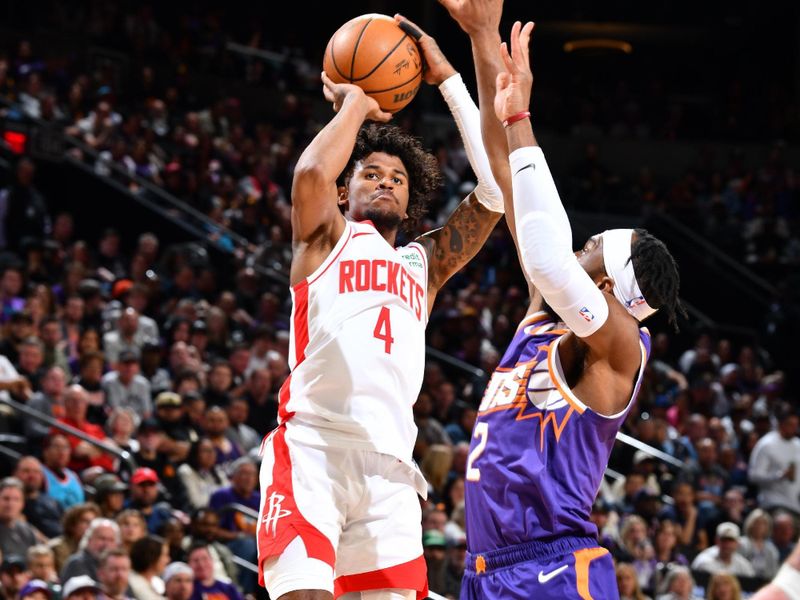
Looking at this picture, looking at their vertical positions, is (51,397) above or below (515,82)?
above

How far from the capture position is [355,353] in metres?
3.94

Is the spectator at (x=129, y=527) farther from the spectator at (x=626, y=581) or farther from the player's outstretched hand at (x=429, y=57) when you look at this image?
the player's outstretched hand at (x=429, y=57)

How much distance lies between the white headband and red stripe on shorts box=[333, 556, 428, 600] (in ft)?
3.57

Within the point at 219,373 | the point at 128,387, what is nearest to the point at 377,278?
the point at 128,387

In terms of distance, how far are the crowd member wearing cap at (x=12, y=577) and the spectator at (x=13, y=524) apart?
0.50 m

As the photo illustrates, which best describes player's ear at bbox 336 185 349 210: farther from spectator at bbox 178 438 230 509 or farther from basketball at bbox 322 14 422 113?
spectator at bbox 178 438 230 509

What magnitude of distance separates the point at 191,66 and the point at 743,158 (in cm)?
920

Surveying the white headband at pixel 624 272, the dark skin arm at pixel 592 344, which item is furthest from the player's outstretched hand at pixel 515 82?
the white headband at pixel 624 272

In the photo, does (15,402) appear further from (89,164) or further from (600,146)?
(600,146)

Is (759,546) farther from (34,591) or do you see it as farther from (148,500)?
(34,591)

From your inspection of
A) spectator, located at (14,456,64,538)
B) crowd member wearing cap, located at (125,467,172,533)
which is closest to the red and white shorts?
crowd member wearing cap, located at (125,467,172,533)

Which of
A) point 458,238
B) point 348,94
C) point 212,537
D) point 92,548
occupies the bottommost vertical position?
point 92,548

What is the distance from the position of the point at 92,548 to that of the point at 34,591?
2.45 ft

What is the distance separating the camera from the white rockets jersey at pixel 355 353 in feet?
12.8
